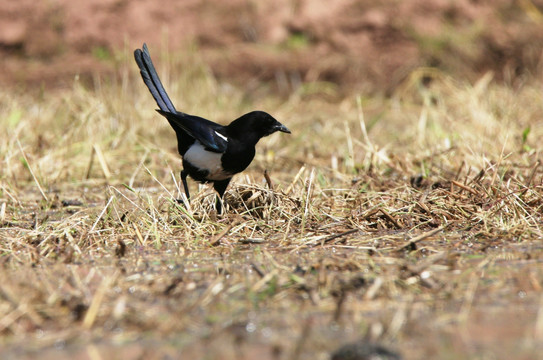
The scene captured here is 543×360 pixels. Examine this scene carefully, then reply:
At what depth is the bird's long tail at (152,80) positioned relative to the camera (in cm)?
467

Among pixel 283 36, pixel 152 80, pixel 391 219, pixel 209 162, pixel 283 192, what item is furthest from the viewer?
pixel 283 36

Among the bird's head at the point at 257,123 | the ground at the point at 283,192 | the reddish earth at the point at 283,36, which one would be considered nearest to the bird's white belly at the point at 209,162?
the ground at the point at 283,192

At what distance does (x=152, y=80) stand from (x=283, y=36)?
376 centimetres

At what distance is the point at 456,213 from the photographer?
370cm

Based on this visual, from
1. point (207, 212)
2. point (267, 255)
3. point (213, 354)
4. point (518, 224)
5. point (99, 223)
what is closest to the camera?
point (213, 354)

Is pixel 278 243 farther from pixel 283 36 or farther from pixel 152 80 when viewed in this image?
pixel 283 36

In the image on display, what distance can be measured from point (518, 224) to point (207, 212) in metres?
1.53

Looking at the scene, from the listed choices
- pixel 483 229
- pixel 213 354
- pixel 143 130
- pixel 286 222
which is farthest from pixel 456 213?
pixel 143 130

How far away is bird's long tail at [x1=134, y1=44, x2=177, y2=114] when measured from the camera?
4672 mm

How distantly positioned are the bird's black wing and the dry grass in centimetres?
24

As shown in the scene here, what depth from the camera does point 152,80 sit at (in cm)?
473

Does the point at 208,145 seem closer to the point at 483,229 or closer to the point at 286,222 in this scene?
the point at 286,222

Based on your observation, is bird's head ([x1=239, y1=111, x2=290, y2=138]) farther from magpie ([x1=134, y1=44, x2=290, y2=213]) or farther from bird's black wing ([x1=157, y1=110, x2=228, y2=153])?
bird's black wing ([x1=157, y1=110, x2=228, y2=153])

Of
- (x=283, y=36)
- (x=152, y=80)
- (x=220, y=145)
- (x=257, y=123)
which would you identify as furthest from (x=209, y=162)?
(x=283, y=36)
